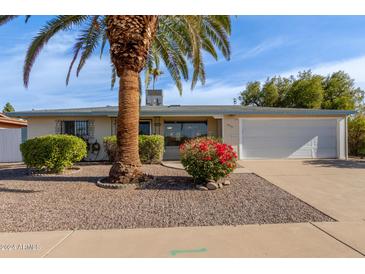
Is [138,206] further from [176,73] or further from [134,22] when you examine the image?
[176,73]

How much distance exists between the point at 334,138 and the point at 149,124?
35.0ft

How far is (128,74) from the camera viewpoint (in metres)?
7.17

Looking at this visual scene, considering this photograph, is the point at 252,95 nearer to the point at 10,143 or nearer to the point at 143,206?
the point at 10,143

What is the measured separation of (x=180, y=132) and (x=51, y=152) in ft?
24.5

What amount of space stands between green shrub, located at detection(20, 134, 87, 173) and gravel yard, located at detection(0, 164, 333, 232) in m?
1.32

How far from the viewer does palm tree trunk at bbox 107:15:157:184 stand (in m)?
6.99

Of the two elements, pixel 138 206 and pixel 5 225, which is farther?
pixel 138 206

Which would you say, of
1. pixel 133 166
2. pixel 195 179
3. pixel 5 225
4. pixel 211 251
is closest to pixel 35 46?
pixel 133 166

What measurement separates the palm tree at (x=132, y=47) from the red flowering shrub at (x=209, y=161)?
1.65 m

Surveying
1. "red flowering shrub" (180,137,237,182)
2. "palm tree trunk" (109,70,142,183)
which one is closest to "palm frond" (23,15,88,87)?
"palm tree trunk" (109,70,142,183)

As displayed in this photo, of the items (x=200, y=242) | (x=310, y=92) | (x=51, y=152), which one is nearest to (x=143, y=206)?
(x=200, y=242)

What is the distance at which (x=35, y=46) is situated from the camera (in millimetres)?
8562

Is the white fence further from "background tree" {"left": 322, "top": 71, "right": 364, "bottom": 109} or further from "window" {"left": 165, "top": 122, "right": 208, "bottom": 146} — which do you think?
"background tree" {"left": 322, "top": 71, "right": 364, "bottom": 109}

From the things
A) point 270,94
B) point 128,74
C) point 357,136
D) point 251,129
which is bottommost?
point 357,136
